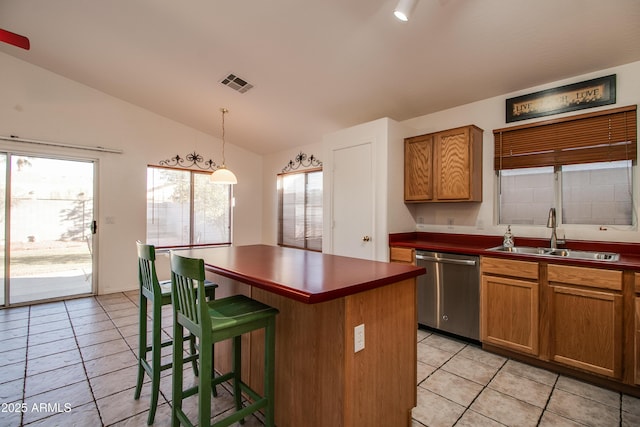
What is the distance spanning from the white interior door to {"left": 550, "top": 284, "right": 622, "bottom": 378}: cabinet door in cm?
174

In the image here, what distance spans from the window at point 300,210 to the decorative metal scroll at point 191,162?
4.38ft

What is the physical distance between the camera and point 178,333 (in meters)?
1.61

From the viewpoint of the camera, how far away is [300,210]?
553 cm

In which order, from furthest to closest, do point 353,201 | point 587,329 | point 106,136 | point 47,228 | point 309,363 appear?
point 106,136 < point 47,228 < point 353,201 < point 587,329 < point 309,363

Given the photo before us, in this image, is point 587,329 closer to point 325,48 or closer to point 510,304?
point 510,304

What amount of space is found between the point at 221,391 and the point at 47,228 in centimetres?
395

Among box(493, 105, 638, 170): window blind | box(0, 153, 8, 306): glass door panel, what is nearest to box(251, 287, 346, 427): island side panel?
box(493, 105, 638, 170): window blind

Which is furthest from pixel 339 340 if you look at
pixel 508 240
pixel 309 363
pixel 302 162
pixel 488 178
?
pixel 302 162

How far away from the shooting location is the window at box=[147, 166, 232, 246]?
513cm

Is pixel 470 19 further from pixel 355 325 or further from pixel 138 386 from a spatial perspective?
pixel 138 386

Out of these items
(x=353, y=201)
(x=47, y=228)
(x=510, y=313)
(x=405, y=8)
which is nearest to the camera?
(x=405, y=8)

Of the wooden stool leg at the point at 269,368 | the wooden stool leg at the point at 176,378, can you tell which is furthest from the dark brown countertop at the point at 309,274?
the wooden stool leg at the point at 176,378

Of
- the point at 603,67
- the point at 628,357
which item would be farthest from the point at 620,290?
the point at 603,67

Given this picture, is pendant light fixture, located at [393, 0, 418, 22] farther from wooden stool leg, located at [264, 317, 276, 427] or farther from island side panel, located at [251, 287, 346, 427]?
wooden stool leg, located at [264, 317, 276, 427]
